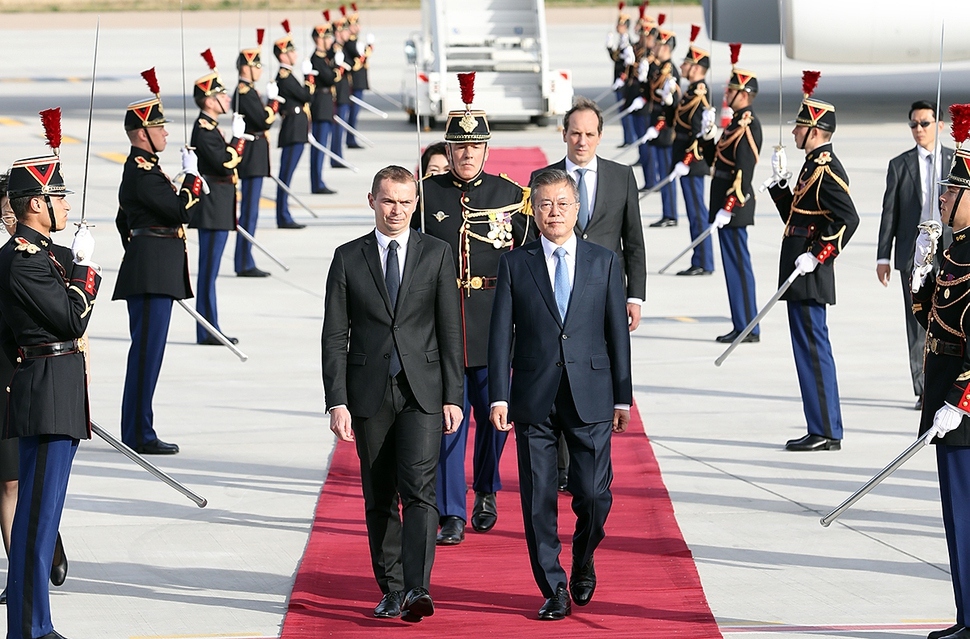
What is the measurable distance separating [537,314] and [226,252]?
421 inches

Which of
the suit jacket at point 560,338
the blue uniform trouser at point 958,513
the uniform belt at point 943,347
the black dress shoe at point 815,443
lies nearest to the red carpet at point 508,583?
the suit jacket at point 560,338

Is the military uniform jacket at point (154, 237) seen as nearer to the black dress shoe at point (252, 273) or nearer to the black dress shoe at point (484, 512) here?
the black dress shoe at point (484, 512)

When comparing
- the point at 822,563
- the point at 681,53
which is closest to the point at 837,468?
the point at 822,563

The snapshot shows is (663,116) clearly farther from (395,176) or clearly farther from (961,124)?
(395,176)

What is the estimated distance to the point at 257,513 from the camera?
8.18 metres

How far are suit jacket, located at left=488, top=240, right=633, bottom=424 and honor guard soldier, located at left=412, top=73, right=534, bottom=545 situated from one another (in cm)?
105

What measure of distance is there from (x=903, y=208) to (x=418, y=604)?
512 cm

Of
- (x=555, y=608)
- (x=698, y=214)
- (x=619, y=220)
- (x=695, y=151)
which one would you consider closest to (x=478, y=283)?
(x=619, y=220)

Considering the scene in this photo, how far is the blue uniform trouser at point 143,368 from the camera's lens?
9.33m

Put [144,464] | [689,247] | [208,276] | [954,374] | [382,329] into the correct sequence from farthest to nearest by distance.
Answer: [689,247], [208,276], [144,464], [382,329], [954,374]

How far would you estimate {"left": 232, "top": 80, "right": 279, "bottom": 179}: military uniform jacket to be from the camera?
50.1ft

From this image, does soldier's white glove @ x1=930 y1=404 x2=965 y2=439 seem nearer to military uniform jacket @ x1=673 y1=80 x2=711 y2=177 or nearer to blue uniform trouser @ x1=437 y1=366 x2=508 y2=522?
blue uniform trouser @ x1=437 y1=366 x2=508 y2=522

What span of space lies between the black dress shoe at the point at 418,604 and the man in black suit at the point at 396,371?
12mm

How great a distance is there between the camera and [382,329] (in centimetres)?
645
